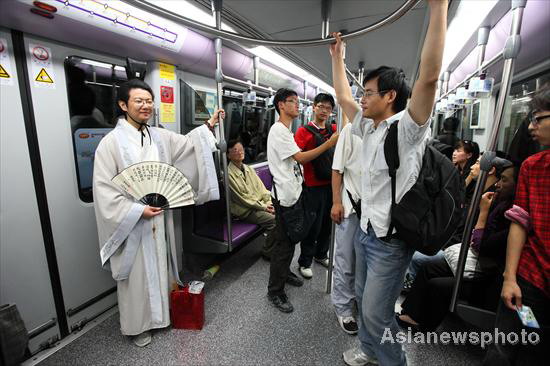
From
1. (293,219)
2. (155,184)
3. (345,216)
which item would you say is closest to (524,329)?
(345,216)

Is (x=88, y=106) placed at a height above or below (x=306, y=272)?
above

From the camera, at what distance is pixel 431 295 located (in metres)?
2.06

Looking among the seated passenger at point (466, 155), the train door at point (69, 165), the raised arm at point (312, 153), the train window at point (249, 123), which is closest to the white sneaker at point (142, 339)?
the train door at point (69, 165)

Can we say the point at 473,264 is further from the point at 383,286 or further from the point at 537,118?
the point at 537,118

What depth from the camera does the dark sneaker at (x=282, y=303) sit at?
8.19ft

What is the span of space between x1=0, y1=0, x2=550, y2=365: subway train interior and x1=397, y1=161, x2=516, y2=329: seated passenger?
6.7 inches

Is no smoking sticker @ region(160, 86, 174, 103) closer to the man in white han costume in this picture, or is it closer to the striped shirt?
the man in white han costume

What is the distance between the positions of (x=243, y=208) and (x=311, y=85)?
312cm

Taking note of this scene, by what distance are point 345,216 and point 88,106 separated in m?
2.20

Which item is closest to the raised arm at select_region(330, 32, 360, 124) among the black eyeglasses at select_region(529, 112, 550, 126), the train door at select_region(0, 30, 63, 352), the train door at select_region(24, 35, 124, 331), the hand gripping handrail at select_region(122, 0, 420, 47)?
the hand gripping handrail at select_region(122, 0, 420, 47)

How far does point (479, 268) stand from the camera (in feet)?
6.11

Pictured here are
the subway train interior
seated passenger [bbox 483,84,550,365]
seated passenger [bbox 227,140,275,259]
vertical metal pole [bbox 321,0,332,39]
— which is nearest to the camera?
seated passenger [bbox 483,84,550,365]

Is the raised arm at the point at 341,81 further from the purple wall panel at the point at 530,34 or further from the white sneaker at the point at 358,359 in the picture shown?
the white sneaker at the point at 358,359

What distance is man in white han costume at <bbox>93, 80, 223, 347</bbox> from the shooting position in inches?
75.0
